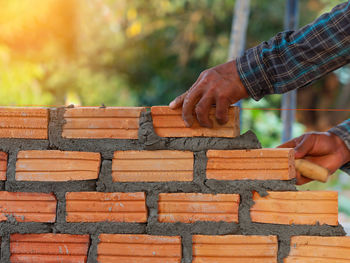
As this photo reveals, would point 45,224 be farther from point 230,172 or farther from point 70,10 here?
point 70,10

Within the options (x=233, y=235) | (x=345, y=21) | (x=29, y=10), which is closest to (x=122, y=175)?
(x=233, y=235)

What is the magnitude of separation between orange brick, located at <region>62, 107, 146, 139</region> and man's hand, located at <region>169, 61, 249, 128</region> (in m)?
0.18

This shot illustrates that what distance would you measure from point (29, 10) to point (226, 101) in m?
8.83

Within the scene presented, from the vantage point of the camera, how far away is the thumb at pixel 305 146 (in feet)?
6.48

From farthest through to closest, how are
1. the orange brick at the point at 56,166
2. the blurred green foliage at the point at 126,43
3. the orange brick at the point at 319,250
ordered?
the blurred green foliage at the point at 126,43 < the orange brick at the point at 56,166 < the orange brick at the point at 319,250

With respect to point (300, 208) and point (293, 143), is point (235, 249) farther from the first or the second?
point (293, 143)

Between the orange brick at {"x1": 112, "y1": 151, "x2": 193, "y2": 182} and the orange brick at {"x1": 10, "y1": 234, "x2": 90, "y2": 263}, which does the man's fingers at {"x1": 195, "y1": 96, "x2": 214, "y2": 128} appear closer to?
the orange brick at {"x1": 112, "y1": 151, "x2": 193, "y2": 182}

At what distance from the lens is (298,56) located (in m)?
1.73

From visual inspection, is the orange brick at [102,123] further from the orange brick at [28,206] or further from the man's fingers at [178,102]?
the orange brick at [28,206]

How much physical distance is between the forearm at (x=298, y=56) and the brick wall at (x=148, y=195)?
190mm

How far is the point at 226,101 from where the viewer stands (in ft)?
5.53

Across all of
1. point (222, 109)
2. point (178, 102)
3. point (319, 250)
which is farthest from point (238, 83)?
point (319, 250)

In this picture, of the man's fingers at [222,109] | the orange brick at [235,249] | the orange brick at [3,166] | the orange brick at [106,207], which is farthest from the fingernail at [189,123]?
the orange brick at [3,166]

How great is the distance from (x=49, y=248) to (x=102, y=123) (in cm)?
57
